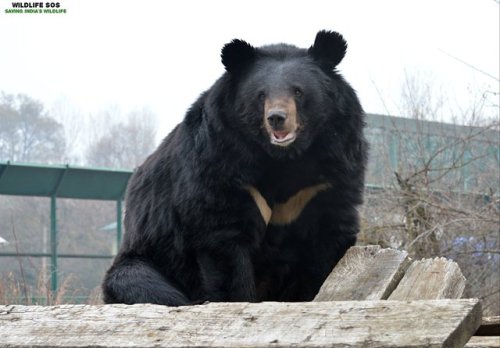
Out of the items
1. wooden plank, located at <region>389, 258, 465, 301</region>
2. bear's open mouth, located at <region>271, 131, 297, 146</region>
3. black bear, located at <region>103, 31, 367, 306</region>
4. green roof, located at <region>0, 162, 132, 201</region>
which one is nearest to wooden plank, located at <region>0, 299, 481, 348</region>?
wooden plank, located at <region>389, 258, 465, 301</region>

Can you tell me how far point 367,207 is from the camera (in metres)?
10.3

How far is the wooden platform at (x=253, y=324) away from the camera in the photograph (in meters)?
2.08

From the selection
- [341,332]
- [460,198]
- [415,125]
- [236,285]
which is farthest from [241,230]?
[415,125]

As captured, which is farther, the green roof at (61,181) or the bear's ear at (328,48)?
the green roof at (61,181)

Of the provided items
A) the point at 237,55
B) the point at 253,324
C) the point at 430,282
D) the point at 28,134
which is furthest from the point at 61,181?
the point at 253,324

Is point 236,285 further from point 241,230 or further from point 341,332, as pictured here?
point 341,332

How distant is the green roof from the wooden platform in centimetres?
882

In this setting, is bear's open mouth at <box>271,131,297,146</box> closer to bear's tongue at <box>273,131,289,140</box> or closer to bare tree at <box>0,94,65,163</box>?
bear's tongue at <box>273,131,289,140</box>

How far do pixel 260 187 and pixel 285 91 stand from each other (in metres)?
0.44

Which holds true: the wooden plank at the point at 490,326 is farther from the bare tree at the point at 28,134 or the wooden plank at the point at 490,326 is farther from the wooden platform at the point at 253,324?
the bare tree at the point at 28,134

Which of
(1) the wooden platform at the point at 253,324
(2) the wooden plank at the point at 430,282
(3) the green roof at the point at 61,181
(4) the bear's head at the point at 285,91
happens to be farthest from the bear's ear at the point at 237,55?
(3) the green roof at the point at 61,181

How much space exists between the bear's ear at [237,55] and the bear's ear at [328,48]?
0.95 ft

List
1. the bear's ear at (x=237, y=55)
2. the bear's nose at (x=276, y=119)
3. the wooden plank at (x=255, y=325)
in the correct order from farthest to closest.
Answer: the bear's ear at (x=237, y=55) < the bear's nose at (x=276, y=119) < the wooden plank at (x=255, y=325)

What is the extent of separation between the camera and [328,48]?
376 cm
